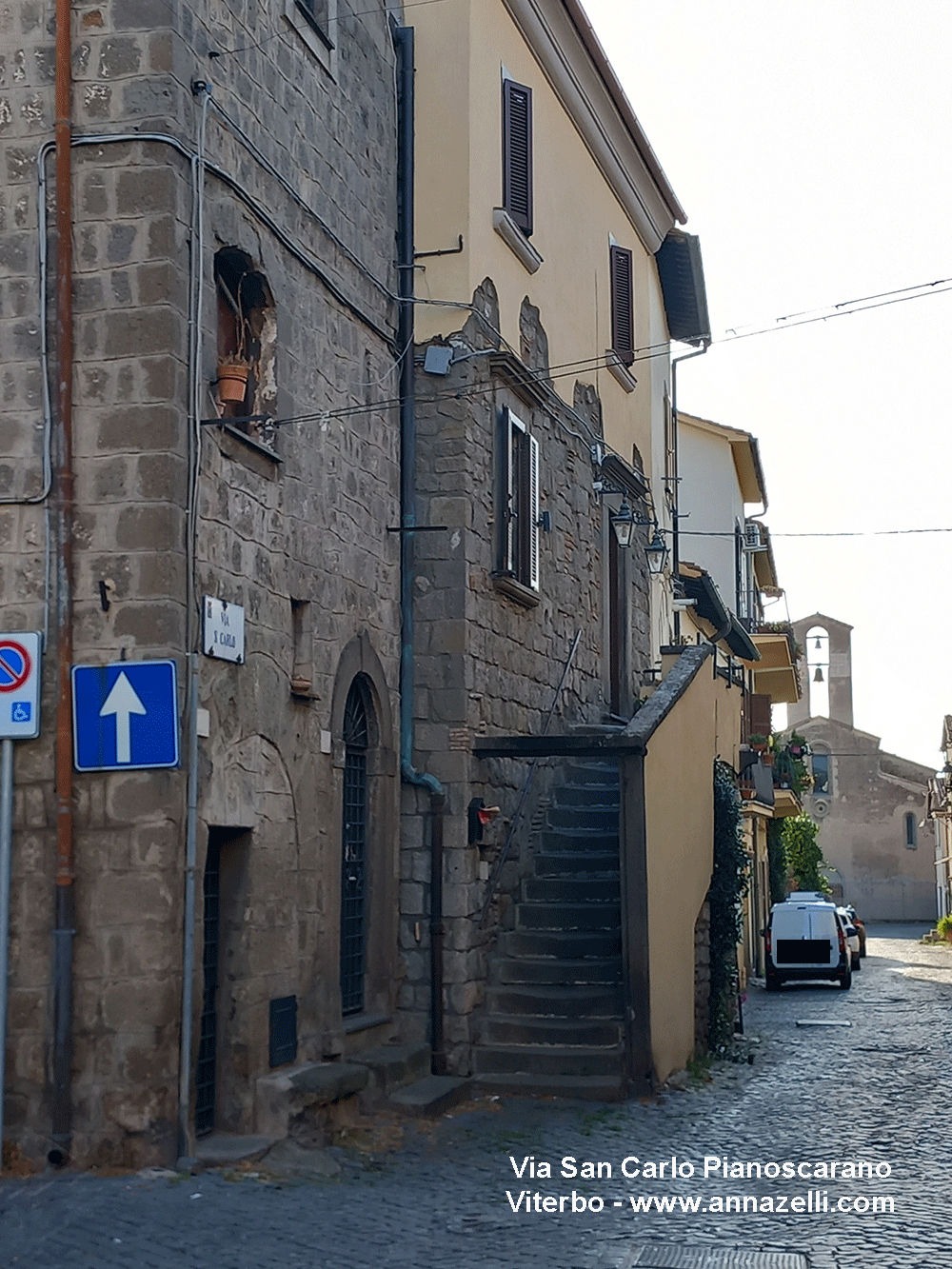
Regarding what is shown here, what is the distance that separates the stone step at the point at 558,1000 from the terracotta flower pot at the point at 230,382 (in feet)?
17.2

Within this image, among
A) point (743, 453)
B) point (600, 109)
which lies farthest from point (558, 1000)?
point (743, 453)

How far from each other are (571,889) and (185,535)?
5.95 m

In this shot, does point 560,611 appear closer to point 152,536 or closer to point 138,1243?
point 152,536

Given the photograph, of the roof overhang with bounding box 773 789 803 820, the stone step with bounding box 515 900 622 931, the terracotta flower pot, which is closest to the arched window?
the roof overhang with bounding box 773 789 803 820

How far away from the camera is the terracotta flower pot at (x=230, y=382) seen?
9195mm

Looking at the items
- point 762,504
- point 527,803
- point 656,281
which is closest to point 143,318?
point 527,803

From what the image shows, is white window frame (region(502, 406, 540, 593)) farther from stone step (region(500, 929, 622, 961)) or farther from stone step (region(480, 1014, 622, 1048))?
stone step (region(480, 1014, 622, 1048))

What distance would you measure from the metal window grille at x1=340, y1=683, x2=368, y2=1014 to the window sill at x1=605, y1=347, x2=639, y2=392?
7572 millimetres

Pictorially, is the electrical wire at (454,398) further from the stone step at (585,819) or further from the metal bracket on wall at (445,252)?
the stone step at (585,819)

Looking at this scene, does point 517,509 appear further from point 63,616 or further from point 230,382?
point 63,616

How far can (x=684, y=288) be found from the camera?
22.0m

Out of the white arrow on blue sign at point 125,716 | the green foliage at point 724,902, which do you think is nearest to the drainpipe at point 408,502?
the green foliage at point 724,902

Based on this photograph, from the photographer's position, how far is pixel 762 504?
38469mm

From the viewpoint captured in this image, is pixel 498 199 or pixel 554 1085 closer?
pixel 554 1085
